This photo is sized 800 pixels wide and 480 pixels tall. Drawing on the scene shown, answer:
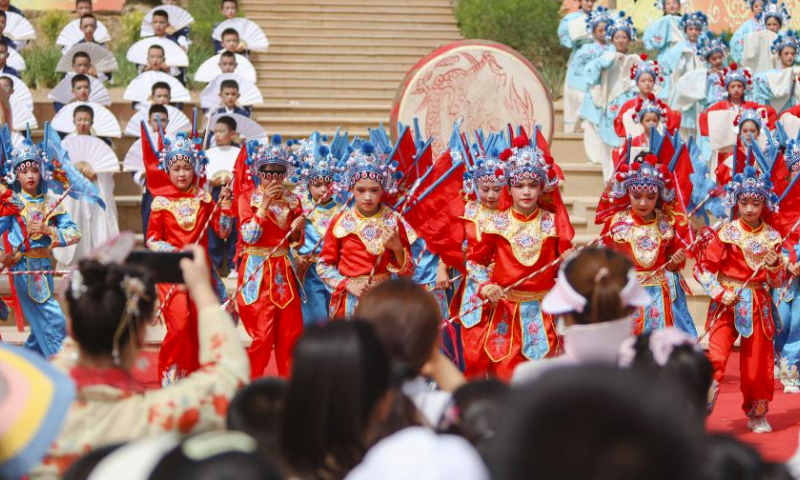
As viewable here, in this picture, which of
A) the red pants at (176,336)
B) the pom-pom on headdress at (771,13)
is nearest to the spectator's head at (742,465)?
the red pants at (176,336)

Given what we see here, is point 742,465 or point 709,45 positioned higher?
point 709,45

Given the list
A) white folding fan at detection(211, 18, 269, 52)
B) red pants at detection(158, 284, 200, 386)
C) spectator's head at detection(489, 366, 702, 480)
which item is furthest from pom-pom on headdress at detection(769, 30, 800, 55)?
spectator's head at detection(489, 366, 702, 480)

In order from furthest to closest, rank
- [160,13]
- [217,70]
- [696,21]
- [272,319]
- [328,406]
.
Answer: [696,21] → [160,13] → [217,70] → [272,319] → [328,406]

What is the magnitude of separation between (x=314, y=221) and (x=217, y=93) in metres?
3.75

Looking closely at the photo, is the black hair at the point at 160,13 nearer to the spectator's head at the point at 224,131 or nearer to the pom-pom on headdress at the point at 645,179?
the spectator's head at the point at 224,131

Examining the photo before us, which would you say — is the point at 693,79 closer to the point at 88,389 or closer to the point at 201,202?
the point at 201,202

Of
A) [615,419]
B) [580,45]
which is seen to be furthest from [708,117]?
[615,419]

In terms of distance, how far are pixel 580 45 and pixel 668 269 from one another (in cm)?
719

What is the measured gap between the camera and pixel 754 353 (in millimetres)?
7379

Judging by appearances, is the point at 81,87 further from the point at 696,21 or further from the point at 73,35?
the point at 696,21

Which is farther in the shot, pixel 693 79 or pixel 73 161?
pixel 693 79

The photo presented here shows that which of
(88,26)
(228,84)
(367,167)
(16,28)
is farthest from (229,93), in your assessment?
(367,167)

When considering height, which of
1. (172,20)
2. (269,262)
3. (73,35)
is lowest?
(269,262)

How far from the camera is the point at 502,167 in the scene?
729 centimetres
